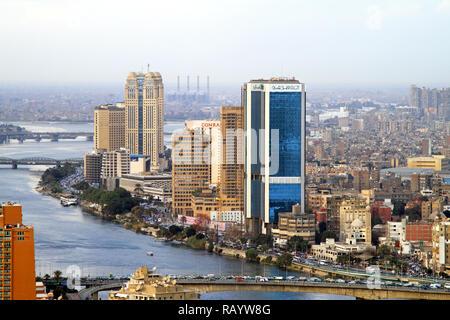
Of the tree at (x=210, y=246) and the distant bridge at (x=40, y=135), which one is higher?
the distant bridge at (x=40, y=135)

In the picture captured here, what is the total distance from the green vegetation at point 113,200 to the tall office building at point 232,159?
62.6 inches

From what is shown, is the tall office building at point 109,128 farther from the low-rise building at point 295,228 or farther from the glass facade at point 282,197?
the low-rise building at point 295,228

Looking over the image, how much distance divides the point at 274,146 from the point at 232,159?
3.61 feet

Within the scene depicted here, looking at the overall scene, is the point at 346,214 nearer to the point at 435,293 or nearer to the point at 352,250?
the point at 352,250

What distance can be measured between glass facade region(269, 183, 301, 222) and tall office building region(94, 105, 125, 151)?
7.78m

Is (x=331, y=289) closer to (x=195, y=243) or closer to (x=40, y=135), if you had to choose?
(x=195, y=243)

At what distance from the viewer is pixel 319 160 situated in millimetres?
16516

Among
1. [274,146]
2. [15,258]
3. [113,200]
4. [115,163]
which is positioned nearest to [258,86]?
[274,146]

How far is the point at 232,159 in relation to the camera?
1082 cm

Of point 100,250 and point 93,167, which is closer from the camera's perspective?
point 100,250

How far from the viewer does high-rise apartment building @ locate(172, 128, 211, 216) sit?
37.1ft

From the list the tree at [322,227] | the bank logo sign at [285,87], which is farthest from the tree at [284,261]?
the bank logo sign at [285,87]

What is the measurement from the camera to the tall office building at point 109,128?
57.2 ft

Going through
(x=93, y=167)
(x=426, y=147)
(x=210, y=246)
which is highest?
(x=426, y=147)
